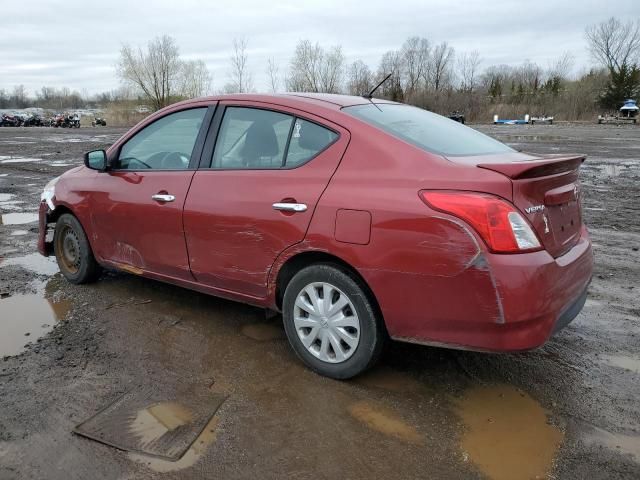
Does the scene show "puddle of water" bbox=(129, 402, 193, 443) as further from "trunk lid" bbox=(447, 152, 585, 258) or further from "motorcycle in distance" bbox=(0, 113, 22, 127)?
"motorcycle in distance" bbox=(0, 113, 22, 127)

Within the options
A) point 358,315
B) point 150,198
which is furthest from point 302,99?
point 358,315

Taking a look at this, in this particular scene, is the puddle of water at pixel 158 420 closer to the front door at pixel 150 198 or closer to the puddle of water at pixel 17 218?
the front door at pixel 150 198

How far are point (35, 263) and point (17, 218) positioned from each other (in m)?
2.83

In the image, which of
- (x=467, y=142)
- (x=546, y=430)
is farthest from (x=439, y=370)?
(x=467, y=142)

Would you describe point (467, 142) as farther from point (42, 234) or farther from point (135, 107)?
point (135, 107)

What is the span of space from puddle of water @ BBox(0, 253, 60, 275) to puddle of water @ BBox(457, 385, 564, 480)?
4.32 meters

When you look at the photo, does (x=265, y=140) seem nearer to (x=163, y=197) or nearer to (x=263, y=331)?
(x=163, y=197)

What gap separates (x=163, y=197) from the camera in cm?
388

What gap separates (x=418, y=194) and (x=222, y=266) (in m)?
1.49

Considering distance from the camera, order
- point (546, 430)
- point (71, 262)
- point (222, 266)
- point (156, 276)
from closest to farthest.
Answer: point (546, 430)
point (222, 266)
point (156, 276)
point (71, 262)

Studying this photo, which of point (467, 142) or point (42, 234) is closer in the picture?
point (467, 142)

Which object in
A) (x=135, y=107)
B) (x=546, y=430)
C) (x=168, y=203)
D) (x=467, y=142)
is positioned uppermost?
(x=135, y=107)

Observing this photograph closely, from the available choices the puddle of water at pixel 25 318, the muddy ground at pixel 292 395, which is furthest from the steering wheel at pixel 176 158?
the puddle of water at pixel 25 318

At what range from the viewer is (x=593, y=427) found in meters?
2.75
